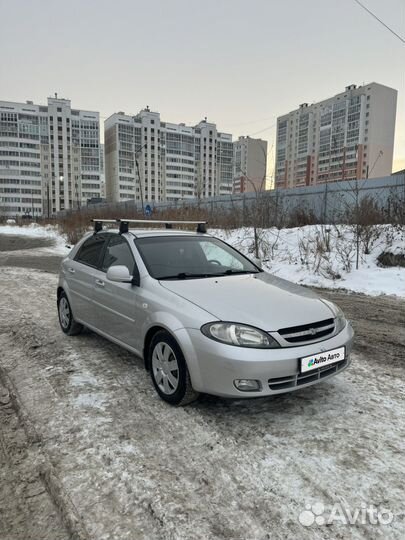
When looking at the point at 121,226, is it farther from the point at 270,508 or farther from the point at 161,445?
the point at 270,508

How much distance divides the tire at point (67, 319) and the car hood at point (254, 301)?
2.24m

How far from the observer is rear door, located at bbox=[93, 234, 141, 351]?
3982 mm

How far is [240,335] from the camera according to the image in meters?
3.10

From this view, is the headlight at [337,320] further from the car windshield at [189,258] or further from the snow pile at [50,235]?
the snow pile at [50,235]

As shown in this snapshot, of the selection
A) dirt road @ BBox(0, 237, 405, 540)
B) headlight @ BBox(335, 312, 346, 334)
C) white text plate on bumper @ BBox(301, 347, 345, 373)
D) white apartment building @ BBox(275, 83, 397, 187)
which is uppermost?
white apartment building @ BBox(275, 83, 397, 187)

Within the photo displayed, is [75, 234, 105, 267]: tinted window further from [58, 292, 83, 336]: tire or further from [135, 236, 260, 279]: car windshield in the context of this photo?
[135, 236, 260, 279]: car windshield

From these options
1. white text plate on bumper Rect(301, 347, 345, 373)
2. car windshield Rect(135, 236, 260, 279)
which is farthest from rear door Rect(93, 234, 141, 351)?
white text plate on bumper Rect(301, 347, 345, 373)

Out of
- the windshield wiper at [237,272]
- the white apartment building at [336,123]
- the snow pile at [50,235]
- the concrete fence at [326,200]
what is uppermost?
the white apartment building at [336,123]

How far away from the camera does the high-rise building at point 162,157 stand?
124 m

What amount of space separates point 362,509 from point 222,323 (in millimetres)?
1503

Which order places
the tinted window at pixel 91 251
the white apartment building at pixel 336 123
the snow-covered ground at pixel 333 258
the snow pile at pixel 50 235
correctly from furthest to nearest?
the white apartment building at pixel 336 123 → the snow pile at pixel 50 235 → the snow-covered ground at pixel 333 258 → the tinted window at pixel 91 251

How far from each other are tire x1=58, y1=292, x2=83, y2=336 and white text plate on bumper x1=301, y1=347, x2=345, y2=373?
343 centimetres

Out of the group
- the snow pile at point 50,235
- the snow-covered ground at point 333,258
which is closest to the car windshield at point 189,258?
the snow-covered ground at point 333,258

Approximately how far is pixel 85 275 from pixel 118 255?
74 cm
